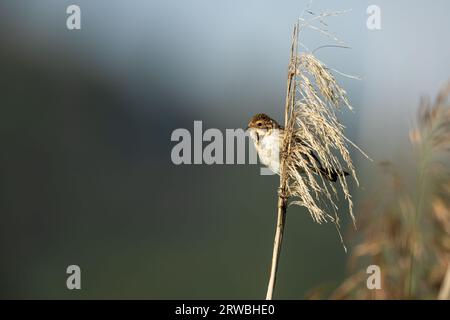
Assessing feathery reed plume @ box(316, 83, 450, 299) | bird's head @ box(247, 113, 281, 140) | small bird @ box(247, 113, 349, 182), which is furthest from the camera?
bird's head @ box(247, 113, 281, 140)

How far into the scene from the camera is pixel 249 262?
1420cm

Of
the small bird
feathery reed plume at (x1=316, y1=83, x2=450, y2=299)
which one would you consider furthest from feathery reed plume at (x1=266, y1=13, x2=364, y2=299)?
the small bird

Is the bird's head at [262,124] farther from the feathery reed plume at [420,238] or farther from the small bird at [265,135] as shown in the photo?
the feathery reed plume at [420,238]

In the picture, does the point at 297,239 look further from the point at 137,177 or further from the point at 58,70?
the point at 58,70

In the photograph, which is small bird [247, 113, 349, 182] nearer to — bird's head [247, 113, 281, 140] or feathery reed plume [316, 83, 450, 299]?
bird's head [247, 113, 281, 140]

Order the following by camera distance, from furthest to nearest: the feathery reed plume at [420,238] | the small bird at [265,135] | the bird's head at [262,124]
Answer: the bird's head at [262,124] < the small bird at [265,135] < the feathery reed plume at [420,238]

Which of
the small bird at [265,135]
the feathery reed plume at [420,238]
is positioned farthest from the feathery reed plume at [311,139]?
the small bird at [265,135]

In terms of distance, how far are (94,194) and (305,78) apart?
14864mm

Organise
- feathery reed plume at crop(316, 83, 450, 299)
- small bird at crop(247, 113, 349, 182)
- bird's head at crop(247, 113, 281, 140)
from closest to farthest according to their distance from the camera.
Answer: feathery reed plume at crop(316, 83, 450, 299) → small bird at crop(247, 113, 349, 182) → bird's head at crop(247, 113, 281, 140)

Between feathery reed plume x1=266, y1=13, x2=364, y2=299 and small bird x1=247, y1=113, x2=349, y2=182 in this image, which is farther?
small bird x1=247, y1=113, x2=349, y2=182

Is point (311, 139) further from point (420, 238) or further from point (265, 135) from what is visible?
point (265, 135)

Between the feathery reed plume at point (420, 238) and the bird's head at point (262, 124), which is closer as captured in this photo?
the feathery reed plume at point (420, 238)

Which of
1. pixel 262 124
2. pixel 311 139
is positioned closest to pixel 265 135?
pixel 262 124
